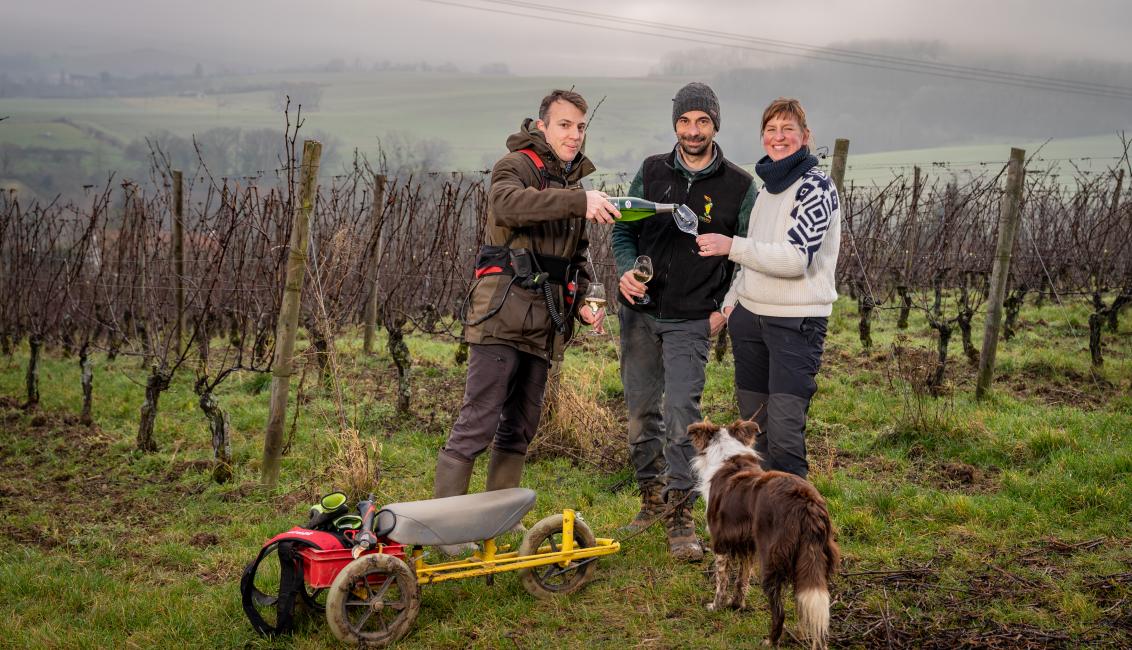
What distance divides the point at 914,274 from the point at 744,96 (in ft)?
629

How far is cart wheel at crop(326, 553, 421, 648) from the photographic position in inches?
109

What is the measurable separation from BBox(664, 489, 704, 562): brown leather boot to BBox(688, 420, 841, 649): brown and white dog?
41cm

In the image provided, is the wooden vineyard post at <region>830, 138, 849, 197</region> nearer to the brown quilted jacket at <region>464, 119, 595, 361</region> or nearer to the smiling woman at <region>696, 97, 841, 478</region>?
the smiling woman at <region>696, 97, 841, 478</region>

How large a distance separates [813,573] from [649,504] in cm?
149

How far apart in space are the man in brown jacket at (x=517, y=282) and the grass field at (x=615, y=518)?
26.7 inches

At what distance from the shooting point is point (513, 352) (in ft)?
10.9

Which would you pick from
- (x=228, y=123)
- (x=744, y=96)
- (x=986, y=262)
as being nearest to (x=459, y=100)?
(x=228, y=123)

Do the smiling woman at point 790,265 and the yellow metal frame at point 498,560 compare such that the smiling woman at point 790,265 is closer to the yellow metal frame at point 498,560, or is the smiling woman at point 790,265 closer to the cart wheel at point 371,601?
the yellow metal frame at point 498,560

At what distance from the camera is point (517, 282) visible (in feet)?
10.8

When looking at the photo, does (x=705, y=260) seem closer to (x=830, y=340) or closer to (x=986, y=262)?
(x=830, y=340)

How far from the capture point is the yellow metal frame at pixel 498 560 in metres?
3.00

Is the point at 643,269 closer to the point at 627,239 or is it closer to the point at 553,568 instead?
the point at 627,239

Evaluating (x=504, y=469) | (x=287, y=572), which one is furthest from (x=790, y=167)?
(x=287, y=572)

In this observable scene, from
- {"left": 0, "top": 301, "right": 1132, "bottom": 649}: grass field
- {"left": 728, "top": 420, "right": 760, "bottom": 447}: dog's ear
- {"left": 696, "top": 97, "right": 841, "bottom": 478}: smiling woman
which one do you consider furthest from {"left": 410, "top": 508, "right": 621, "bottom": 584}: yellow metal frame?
{"left": 696, "top": 97, "right": 841, "bottom": 478}: smiling woman
